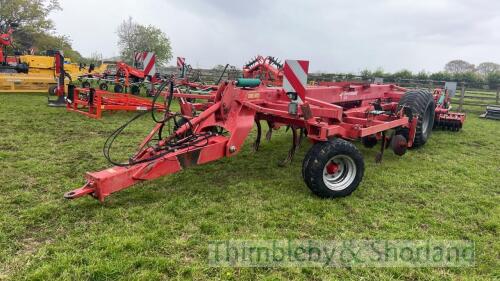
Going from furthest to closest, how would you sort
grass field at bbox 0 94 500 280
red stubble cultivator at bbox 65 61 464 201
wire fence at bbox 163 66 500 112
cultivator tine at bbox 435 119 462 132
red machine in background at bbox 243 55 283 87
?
wire fence at bbox 163 66 500 112, red machine in background at bbox 243 55 283 87, cultivator tine at bbox 435 119 462 132, red stubble cultivator at bbox 65 61 464 201, grass field at bbox 0 94 500 280

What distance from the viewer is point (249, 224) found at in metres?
3.47

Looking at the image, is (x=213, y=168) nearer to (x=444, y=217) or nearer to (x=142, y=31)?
(x=444, y=217)

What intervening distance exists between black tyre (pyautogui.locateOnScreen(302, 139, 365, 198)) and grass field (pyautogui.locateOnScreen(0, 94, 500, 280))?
6.1 inches

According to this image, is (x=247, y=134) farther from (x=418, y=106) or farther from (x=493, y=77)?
(x=493, y=77)

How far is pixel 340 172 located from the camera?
14.3 feet

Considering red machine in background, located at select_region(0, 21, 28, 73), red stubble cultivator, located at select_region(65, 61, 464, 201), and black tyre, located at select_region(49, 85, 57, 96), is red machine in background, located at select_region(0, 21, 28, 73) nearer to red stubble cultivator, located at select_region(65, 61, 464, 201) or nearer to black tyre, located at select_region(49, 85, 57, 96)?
black tyre, located at select_region(49, 85, 57, 96)

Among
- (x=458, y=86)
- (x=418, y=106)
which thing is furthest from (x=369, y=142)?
(x=458, y=86)

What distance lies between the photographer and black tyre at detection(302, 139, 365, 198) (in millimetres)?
3969

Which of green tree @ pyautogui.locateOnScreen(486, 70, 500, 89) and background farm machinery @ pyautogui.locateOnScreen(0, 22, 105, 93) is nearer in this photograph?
background farm machinery @ pyautogui.locateOnScreen(0, 22, 105, 93)

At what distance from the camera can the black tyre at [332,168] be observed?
3.97 metres

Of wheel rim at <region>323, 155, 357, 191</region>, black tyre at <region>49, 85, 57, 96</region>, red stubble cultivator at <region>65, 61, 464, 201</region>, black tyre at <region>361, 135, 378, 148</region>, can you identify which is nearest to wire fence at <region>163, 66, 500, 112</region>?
black tyre at <region>49, 85, 57, 96</region>

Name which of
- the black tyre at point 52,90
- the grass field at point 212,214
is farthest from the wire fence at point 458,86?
the grass field at point 212,214

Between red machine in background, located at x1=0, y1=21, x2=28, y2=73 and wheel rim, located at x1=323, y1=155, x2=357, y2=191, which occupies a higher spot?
red machine in background, located at x1=0, y1=21, x2=28, y2=73

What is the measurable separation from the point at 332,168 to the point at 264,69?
7525 millimetres
